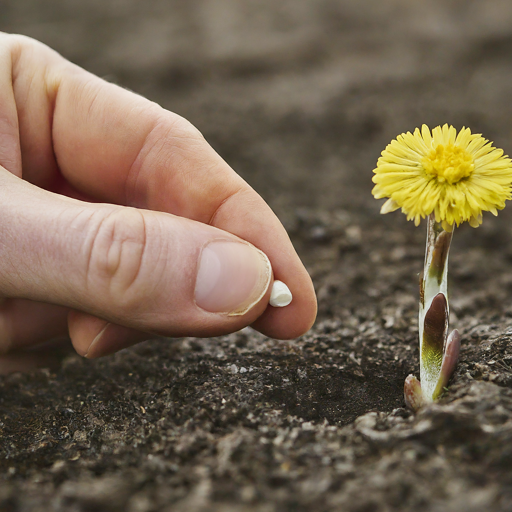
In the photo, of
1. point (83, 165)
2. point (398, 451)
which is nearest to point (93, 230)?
point (83, 165)

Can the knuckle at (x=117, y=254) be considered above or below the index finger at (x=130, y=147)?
below

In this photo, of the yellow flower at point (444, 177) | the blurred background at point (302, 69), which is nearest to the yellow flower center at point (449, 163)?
the yellow flower at point (444, 177)

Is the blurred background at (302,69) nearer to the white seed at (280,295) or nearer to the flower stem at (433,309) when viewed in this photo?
the white seed at (280,295)

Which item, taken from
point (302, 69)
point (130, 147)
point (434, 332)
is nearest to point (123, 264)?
point (130, 147)

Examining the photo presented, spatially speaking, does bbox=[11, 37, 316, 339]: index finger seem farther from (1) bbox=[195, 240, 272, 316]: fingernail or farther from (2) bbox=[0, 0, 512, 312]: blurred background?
(2) bbox=[0, 0, 512, 312]: blurred background

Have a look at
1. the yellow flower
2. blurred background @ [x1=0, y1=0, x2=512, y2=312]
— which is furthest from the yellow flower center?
blurred background @ [x1=0, y1=0, x2=512, y2=312]

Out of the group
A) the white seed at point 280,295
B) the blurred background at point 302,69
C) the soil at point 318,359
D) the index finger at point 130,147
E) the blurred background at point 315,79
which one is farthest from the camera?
the blurred background at point 302,69
